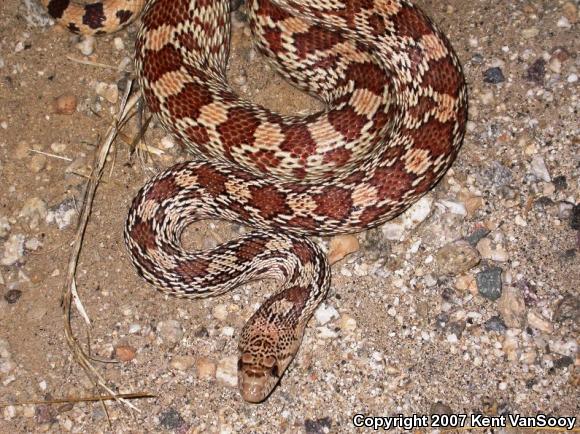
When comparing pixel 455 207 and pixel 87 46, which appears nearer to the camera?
pixel 455 207

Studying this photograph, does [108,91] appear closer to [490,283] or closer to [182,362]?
[182,362]

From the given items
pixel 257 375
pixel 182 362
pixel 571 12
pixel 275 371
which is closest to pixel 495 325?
pixel 275 371

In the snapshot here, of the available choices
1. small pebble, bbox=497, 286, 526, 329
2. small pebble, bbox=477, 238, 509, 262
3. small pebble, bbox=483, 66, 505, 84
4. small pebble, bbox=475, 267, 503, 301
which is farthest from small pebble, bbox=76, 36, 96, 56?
small pebble, bbox=497, 286, 526, 329

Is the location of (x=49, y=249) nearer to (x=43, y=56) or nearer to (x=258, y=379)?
(x=43, y=56)

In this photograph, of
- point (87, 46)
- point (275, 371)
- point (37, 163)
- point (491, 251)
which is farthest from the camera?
point (87, 46)

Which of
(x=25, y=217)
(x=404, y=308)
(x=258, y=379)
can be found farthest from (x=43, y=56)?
(x=404, y=308)

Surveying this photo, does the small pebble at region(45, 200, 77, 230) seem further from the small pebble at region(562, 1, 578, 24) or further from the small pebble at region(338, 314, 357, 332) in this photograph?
the small pebble at region(562, 1, 578, 24)
